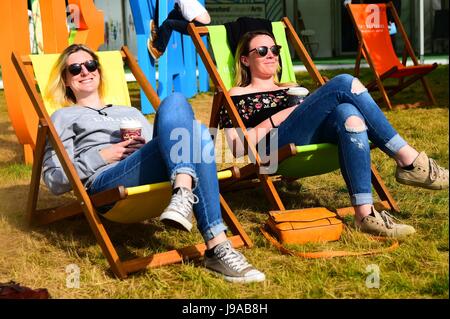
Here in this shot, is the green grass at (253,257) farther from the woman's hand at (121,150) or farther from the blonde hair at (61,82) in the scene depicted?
the blonde hair at (61,82)

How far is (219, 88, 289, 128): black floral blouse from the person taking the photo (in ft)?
12.5

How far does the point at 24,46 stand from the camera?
192 inches

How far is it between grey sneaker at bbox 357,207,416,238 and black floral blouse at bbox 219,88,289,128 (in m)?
0.91

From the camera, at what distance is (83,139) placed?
10.8 ft

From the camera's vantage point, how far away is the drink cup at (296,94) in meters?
3.74

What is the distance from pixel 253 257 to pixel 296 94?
1101 millimetres

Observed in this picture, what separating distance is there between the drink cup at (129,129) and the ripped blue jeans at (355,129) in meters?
0.92

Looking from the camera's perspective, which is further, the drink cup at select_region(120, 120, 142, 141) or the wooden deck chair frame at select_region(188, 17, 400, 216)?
the wooden deck chair frame at select_region(188, 17, 400, 216)

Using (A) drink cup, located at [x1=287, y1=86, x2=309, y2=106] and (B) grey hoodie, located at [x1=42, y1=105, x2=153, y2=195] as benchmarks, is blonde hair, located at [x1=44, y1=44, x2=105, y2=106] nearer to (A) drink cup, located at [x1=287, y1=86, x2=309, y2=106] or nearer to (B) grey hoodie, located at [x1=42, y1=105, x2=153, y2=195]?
(B) grey hoodie, located at [x1=42, y1=105, x2=153, y2=195]

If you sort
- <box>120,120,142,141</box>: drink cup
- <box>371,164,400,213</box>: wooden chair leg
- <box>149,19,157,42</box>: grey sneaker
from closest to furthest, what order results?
<box>120,120,142,141</box>: drink cup → <box>371,164,400,213</box>: wooden chair leg → <box>149,19,157,42</box>: grey sneaker

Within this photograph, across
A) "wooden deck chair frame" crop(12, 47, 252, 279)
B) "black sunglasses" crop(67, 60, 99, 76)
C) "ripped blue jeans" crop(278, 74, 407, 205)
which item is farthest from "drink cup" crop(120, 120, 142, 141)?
"ripped blue jeans" crop(278, 74, 407, 205)
